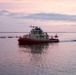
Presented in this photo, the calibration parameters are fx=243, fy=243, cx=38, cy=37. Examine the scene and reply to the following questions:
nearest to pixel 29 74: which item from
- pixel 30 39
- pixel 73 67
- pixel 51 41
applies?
pixel 73 67

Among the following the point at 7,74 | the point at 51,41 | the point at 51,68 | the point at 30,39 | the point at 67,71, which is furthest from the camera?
the point at 51,41

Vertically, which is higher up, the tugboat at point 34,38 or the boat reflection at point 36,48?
the tugboat at point 34,38

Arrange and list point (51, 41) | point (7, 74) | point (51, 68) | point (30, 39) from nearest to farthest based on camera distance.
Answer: point (7, 74)
point (51, 68)
point (30, 39)
point (51, 41)

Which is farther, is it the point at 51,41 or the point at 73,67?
the point at 51,41

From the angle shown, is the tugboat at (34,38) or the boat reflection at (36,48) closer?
the boat reflection at (36,48)

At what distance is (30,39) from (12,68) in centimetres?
5204

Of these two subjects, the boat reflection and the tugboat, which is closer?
the boat reflection

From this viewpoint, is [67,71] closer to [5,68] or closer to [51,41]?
[5,68]

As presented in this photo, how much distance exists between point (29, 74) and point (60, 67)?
19.9 feet

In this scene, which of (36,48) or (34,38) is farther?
(34,38)

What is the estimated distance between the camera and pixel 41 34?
90.4 meters

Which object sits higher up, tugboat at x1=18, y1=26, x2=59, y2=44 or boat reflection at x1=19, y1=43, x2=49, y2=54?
tugboat at x1=18, y1=26, x2=59, y2=44

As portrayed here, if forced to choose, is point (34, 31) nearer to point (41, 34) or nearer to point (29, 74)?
point (41, 34)

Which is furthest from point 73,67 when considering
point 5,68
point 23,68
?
point 5,68
